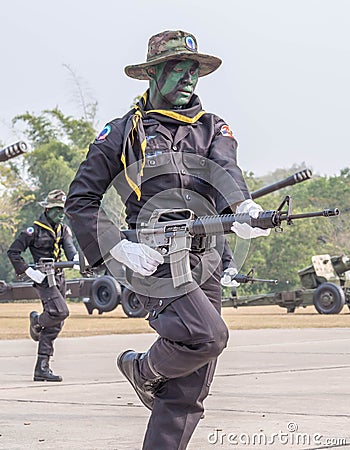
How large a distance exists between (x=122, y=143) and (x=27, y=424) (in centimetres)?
279

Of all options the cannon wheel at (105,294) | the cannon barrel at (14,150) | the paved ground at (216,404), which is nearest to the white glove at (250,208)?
the paved ground at (216,404)

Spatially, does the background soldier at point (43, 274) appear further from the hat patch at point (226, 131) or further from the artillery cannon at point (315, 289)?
the artillery cannon at point (315, 289)

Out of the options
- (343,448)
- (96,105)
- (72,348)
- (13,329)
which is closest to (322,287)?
(13,329)

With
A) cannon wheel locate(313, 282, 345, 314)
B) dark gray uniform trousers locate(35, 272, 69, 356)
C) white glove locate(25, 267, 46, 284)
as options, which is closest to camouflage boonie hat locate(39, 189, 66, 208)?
white glove locate(25, 267, 46, 284)

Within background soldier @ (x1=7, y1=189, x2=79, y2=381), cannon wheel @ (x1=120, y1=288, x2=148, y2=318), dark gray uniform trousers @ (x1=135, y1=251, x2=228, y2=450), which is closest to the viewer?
dark gray uniform trousers @ (x1=135, y1=251, x2=228, y2=450)

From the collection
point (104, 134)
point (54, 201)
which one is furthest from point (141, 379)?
point (54, 201)

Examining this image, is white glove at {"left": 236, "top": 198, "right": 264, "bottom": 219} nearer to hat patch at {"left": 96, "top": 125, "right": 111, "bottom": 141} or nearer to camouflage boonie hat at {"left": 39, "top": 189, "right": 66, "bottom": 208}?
hat patch at {"left": 96, "top": 125, "right": 111, "bottom": 141}

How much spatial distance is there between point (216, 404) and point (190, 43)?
11.9 ft

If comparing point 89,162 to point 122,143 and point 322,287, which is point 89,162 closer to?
point 122,143

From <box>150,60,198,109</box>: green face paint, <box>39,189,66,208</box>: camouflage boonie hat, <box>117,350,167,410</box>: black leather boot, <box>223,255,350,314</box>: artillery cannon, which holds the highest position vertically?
<box>150,60,198,109</box>: green face paint

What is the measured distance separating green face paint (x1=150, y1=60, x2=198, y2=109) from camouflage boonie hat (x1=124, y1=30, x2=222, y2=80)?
42mm

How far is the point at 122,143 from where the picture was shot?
14.8ft

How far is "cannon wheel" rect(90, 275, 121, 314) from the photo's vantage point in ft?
83.5

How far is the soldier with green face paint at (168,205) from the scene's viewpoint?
4.21 m
